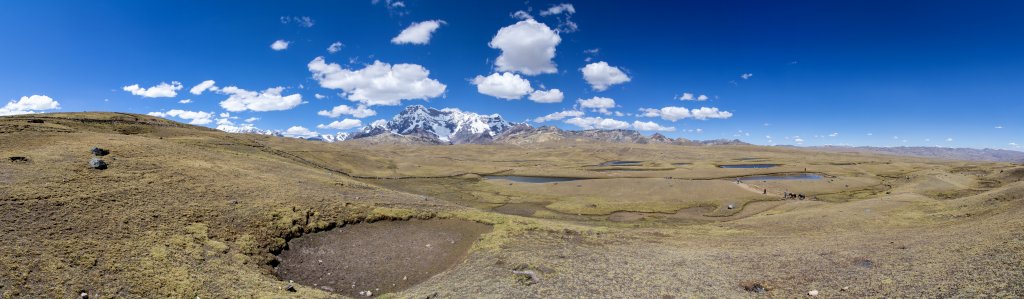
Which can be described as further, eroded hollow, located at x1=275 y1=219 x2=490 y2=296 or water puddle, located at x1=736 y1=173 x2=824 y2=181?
water puddle, located at x1=736 y1=173 x2=824 y2=181

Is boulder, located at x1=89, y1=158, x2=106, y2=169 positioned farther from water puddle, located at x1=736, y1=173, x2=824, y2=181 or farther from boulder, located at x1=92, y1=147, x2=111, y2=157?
water puddle, located at x1=736, y1=173, x2=824, y2=181

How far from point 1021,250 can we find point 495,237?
105 ft

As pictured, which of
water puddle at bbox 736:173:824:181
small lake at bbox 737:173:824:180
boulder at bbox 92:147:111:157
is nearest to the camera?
boulder at bbox 92:147:111:157

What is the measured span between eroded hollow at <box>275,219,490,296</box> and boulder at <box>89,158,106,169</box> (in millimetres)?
22612

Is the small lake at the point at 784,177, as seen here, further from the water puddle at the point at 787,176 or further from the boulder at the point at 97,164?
the boulder at the point at 97,164

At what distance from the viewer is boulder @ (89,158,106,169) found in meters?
38.7

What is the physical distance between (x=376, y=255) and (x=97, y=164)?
29.9 meters

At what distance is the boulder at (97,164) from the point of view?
38688mm

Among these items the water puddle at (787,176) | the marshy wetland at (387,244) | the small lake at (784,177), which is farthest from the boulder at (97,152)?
the water puddle at (787,176)

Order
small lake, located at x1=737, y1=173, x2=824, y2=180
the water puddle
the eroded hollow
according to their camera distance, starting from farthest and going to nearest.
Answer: the water puddle
small lake, located at x1=737, y1=173, x2=824, y2=180
the eroded hollow

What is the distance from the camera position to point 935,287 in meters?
19.1

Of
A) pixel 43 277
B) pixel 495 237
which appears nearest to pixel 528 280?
pixel 495 237

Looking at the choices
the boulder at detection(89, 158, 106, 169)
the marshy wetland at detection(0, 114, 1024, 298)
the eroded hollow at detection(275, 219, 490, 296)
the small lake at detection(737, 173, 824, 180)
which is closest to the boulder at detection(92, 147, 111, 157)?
A: the marshy wetland at detection(0, 114, 1024, 298)

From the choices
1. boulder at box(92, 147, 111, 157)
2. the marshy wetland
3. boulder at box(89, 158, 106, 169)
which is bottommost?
the marshy wetland
